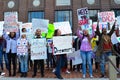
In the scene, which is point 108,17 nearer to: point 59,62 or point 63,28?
point 63,28

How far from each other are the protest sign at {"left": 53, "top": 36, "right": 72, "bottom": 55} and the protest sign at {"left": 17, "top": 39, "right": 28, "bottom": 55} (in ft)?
3.72

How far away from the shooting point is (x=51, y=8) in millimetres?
30031

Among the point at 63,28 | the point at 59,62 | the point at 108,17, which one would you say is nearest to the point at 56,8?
the point at 63,28

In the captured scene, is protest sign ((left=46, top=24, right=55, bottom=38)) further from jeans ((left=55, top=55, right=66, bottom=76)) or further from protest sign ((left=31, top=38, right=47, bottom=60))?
jeans ((left=55, top=55, right=66, bottom=76))

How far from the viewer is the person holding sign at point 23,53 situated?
47.0ft

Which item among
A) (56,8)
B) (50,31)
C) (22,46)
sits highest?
(56,8)

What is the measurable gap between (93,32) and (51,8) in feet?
51.0

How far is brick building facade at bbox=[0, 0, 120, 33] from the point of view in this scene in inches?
1164

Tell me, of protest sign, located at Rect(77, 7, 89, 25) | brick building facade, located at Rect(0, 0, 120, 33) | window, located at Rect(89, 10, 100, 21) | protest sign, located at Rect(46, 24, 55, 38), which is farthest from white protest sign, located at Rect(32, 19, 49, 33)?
brick building facade, located at Rect(0, 0, 120, 33)

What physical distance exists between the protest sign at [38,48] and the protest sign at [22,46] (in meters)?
0.27

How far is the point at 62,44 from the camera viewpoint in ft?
47.3

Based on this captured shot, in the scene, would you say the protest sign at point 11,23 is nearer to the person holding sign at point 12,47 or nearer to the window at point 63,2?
the person holding sign at point 12,47

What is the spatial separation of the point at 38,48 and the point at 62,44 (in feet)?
3.14

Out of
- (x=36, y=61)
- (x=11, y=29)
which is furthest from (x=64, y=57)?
(x=11, y=29)
